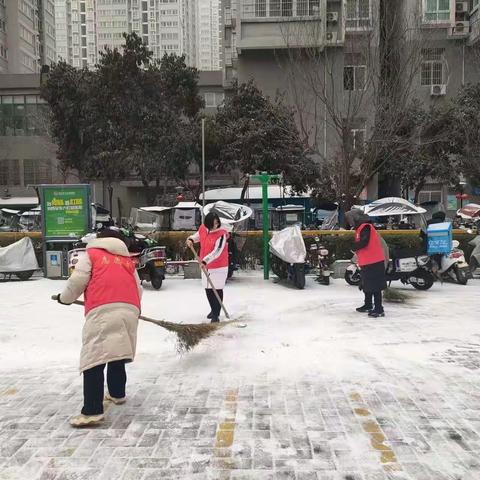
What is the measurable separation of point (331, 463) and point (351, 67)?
1300 cm

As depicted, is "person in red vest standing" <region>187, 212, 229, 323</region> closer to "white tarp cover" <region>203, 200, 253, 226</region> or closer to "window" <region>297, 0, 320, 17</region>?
"white tarp cover" <region>203, 200, 253, 226</region>

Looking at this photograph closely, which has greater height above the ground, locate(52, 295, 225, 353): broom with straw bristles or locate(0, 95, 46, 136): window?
locate(0, 95, 46, 136): window

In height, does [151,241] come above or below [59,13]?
below

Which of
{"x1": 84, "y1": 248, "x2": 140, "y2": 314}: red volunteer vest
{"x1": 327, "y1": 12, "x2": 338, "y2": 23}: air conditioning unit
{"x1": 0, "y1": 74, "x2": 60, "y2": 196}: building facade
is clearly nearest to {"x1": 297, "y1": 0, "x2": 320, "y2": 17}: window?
{"x1": 327, "y1": 12, "x2": 338, "y2": 23}: air conditioning unit

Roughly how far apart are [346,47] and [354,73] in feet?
2.52

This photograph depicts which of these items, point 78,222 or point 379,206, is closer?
point 78,222

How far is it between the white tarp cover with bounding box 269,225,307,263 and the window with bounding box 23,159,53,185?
1441 inches

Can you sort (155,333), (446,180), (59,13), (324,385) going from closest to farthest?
1. (324,385)
2. (155,333)
3. (446,180)
4. (59,13)

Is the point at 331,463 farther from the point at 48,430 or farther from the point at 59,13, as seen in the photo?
the point at 59,13

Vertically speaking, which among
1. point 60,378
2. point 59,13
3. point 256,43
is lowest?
point 60,378

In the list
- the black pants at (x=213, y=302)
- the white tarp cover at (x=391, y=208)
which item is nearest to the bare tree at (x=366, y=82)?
the white tarp cover at (x=391, y=208)

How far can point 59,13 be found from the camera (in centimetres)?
12619

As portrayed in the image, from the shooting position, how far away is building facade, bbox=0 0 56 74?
68625 millimetres

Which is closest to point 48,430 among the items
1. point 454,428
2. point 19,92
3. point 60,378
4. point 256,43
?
point 60,378
